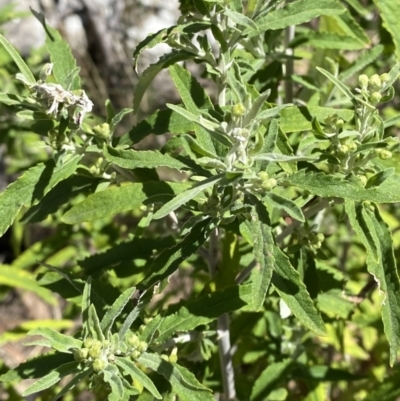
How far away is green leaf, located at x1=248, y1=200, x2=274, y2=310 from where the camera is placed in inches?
48.5

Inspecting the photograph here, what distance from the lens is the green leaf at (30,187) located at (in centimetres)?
145

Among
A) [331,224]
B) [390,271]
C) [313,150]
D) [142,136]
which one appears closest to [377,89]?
[313,150]

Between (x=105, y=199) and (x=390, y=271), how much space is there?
2.50 ft

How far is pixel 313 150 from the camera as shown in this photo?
5.37 feet

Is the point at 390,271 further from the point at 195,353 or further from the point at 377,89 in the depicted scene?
the point at 195,353

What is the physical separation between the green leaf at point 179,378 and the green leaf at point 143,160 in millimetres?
532

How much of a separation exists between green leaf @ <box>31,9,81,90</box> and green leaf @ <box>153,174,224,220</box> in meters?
0.63

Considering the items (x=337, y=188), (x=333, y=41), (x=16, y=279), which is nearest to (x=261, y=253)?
A: (x=337, y=188)

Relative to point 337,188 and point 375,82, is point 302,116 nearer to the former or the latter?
point 375,82

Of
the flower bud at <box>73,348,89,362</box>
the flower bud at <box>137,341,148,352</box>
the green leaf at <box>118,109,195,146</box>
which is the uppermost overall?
the green leaf at <box>118,109,195,146</box>

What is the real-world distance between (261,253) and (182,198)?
0.78ft

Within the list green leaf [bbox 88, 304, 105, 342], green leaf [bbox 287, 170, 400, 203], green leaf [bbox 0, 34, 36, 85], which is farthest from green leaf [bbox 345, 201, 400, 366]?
green leaf [bbox 0, 34, 36, 85]

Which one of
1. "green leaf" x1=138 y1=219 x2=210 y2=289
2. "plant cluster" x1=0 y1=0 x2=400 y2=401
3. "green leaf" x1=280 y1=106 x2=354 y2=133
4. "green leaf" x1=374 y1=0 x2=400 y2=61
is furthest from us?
"green leaf" x1=374 y1=0 x2=400 y2=61

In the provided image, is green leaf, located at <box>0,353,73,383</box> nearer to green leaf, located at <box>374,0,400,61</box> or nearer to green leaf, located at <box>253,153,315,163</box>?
green leaf, located at <box>253,153,315,163</box>
